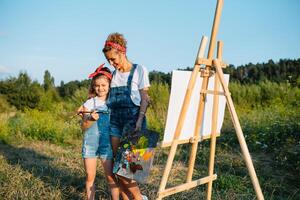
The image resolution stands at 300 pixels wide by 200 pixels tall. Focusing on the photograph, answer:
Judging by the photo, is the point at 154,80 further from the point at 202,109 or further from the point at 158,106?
the point at 202,109

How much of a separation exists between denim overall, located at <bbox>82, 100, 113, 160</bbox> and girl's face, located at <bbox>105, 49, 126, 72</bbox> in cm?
43

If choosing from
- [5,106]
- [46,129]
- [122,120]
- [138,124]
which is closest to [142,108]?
[138,124]

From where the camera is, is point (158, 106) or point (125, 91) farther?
point (158, 106)

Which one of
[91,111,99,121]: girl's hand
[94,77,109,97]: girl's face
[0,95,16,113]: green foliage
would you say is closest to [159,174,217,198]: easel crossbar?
[91,111,99,121]: girl's hand

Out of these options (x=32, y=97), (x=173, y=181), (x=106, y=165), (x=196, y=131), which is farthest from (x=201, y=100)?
(x=32, y=97)

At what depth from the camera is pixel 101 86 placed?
282cm

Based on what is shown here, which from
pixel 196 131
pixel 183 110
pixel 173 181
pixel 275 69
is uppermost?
pixel 275 69

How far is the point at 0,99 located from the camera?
10.8 m

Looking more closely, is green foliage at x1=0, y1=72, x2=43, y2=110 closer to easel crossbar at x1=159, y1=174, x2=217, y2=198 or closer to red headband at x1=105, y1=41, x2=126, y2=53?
red headband at x1=105, y1=41, x2=126, y2=53

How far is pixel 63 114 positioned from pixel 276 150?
5.83 metres

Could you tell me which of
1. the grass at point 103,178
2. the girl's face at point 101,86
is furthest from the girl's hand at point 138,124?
the grass at point 103,178

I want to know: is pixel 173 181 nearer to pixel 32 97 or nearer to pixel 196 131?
pixel 196 131

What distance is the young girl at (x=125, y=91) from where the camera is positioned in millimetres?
2660

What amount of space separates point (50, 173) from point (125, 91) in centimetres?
224
